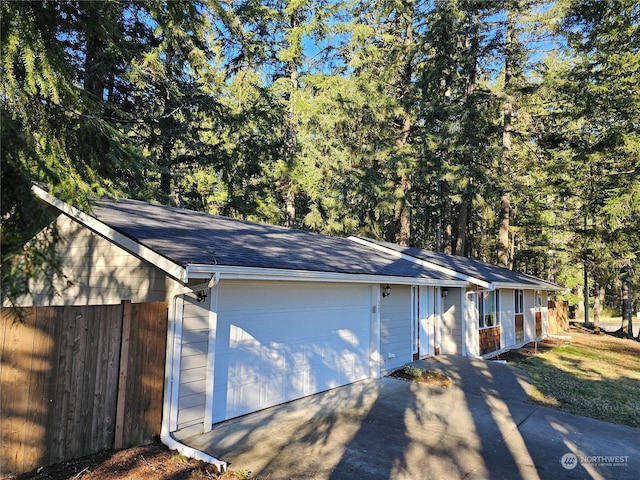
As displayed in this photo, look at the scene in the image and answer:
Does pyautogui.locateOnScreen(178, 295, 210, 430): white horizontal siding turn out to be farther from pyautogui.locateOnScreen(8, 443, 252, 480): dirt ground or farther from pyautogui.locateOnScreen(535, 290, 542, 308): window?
pyautogui.locateOnScreen(535, 290, 542, 308): window

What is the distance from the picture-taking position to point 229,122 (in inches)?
556

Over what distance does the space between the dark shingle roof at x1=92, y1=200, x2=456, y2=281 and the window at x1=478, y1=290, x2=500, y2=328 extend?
368 cm

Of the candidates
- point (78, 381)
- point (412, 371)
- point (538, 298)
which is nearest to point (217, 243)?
point (78, 381)

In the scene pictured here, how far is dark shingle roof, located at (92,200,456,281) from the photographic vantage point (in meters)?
5.36

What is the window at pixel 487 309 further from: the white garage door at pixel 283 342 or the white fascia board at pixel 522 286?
the white garage door at pixel 283 342

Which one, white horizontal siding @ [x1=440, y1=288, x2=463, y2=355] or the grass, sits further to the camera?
white horizontal siding @ [x1=440, y1=288, x2=463, y2=355]

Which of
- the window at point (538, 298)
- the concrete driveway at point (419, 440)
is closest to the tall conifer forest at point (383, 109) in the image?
the window at point (538, 298)

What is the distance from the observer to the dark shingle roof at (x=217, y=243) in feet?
17.6

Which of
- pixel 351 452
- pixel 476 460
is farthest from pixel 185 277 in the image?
pixel 476 460

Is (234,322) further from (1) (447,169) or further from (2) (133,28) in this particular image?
(1) (447,169)

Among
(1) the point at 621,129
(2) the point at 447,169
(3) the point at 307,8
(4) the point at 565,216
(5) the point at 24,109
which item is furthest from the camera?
(4) the point at 565,216

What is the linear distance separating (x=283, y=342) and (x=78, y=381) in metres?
3.11

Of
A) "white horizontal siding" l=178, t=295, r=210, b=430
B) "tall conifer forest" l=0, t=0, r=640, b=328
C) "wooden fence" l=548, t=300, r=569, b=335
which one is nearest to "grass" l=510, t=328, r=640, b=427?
"tall conifer forest" l=0, t=0, r=640, b=328

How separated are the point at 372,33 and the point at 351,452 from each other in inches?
693
